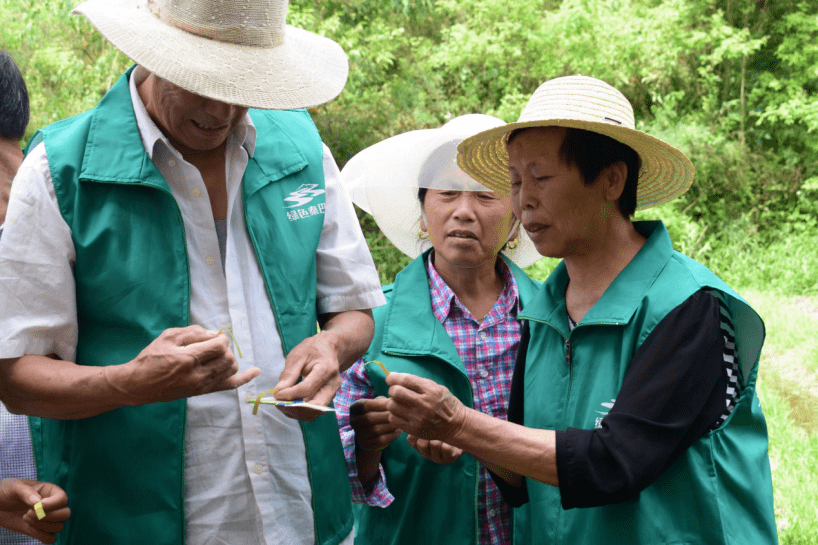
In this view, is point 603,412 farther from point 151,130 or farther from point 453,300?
point 151,130

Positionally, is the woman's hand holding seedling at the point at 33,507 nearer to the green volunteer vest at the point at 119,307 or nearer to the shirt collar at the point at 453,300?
the green volunteer vest at the point at 119,307

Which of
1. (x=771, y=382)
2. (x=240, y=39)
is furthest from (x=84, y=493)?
(x=771, y=382)

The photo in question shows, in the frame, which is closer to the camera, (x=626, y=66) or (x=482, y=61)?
(x=626, y=66)

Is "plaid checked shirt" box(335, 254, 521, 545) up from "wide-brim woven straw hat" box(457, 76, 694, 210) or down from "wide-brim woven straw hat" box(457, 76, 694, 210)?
down

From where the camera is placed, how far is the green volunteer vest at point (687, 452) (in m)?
1.79

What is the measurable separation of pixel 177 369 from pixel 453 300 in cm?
127

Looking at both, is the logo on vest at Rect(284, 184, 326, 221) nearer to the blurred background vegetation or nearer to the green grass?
the green grass

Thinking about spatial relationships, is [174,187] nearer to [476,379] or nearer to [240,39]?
[240,39]

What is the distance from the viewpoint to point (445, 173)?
9.32 feet

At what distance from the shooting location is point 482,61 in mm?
13117

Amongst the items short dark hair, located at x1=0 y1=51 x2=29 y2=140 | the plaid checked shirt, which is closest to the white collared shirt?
the plaid checked shirt

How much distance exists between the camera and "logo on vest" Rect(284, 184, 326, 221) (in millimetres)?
2035

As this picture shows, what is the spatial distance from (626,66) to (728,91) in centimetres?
174

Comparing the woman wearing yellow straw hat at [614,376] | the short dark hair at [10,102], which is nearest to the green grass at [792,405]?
the woman wearing yellow straw hat at [614,376]
